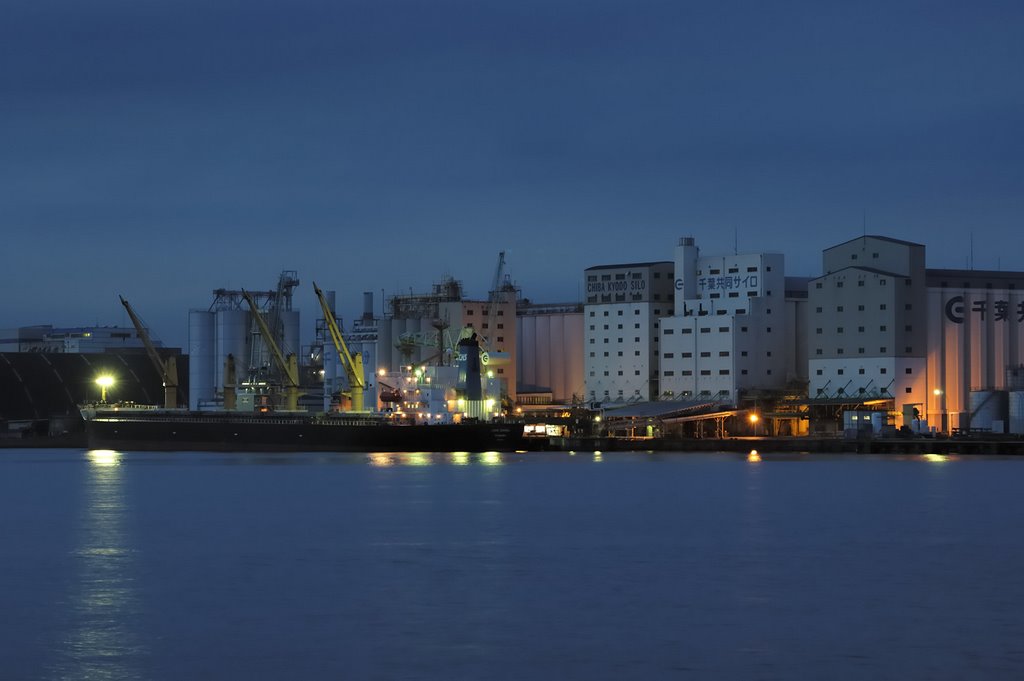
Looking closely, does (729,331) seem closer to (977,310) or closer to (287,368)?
(977,310)

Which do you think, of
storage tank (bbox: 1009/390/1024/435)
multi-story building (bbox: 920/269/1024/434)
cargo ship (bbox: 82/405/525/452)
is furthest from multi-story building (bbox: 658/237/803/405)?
storage tank (bbox: 1009/390/1024/435)

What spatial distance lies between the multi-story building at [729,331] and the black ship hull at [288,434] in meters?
13.3

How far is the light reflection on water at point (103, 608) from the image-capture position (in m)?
21.4

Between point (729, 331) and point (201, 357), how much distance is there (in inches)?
1862

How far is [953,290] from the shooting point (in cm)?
9638

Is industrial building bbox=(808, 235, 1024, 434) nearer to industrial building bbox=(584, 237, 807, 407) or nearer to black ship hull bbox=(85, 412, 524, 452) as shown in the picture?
industrial building bbox=(584, 237, 807, 407)

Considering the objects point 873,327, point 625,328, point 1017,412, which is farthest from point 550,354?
point 1017,412

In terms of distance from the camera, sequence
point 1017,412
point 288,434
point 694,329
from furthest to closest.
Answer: point 694,329, point 288,434, point 1017,412

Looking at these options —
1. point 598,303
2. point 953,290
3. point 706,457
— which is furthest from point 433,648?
point 598,303

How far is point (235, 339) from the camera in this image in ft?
411

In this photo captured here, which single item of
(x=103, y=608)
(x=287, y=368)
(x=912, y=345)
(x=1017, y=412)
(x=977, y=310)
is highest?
(x=977, y=310)

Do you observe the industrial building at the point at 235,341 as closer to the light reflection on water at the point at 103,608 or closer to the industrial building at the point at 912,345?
the industrial building at the point at 912,345

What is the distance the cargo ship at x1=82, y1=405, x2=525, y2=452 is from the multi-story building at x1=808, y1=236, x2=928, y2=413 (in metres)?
19.5

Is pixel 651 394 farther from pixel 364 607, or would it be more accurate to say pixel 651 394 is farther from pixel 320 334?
pixel 364 607
